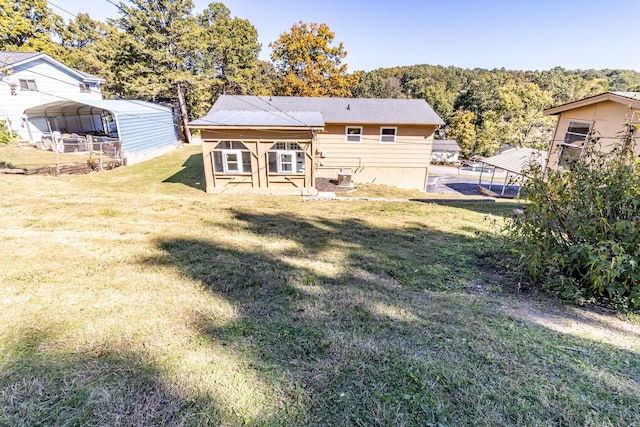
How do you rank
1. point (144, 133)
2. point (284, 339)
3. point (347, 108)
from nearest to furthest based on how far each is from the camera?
point (284, 339), point (347, 108), point (144, 133)

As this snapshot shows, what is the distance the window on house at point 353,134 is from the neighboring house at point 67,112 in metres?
11.3

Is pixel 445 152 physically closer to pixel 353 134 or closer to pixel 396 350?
pixel 353 134

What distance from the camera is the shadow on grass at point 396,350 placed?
5.81 ft

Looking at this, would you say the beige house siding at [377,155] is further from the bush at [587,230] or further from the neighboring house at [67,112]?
the bush at [587,230]

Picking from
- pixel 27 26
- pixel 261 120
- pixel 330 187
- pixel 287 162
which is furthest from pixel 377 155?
pixel 27 26

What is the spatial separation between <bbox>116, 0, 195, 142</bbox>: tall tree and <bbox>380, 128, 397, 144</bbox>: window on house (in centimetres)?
1438

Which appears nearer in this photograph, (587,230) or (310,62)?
(587,230)

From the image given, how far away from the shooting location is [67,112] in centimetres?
1830

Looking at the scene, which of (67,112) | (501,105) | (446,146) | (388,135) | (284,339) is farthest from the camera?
(446,146)

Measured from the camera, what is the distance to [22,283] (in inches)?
119

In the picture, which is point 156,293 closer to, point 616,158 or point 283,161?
point 616,158

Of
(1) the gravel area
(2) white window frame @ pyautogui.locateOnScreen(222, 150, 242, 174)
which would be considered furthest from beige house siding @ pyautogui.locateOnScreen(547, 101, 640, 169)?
(2) white window frame @ pyautogui.locateOnScreen(222, 150, 242, 174)

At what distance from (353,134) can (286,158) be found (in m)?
5.32

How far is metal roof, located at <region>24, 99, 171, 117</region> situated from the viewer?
14891 mm
